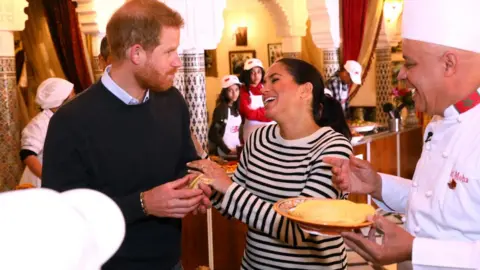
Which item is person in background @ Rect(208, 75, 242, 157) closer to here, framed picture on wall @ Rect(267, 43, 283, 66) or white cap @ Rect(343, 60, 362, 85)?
white cap @ Rect(343, 60, 362, 85)

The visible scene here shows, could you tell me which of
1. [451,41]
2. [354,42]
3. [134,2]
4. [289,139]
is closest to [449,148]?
[451,41]

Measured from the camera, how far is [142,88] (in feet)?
7.27

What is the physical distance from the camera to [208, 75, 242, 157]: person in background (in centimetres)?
713

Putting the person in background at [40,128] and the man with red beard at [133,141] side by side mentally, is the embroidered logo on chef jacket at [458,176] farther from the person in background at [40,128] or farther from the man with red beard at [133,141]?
the person in background at [40,128]

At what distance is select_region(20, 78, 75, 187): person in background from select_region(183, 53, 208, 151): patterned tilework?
6.53ft

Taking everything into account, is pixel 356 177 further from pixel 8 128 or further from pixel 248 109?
pixel 248 109

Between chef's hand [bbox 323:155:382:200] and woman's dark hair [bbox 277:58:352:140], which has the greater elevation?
woman's dark hair [bbox 277:58:352:140]

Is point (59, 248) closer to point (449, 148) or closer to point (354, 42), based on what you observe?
point (449, 148)

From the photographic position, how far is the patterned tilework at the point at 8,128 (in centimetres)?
566

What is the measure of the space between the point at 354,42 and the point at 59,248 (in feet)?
32.2

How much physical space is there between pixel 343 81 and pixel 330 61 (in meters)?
1.56

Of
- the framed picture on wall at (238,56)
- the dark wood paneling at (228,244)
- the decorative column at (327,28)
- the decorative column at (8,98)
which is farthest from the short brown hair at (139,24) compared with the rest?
the framed picture on wall at (238,56)

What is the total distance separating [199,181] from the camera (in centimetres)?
228

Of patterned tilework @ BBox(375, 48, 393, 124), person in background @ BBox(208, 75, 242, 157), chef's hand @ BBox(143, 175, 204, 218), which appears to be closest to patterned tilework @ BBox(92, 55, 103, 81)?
person in background @ BBox(208, 75, 242, 157)
